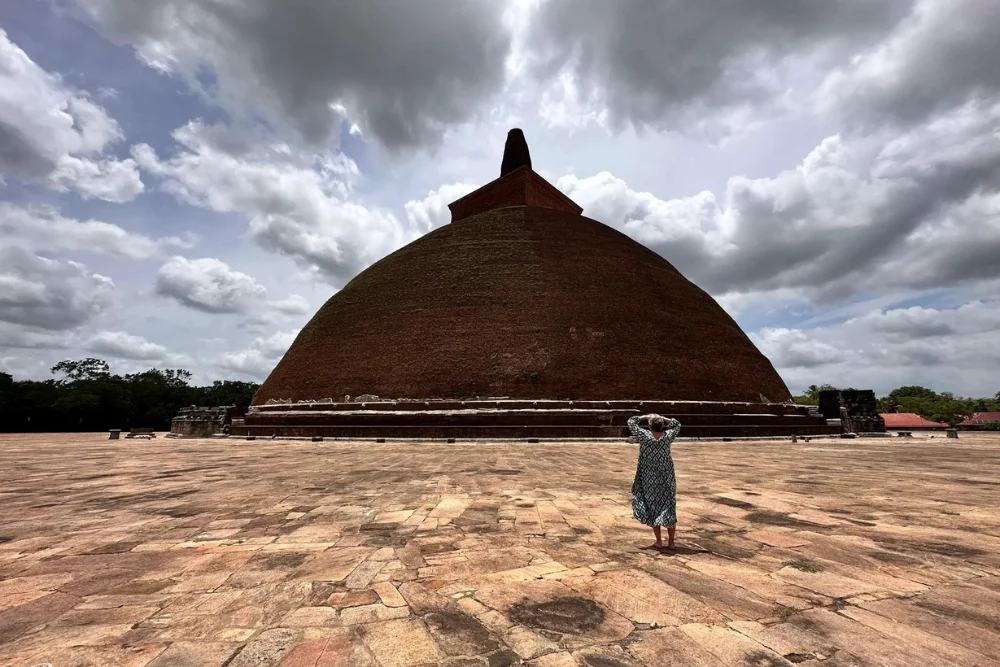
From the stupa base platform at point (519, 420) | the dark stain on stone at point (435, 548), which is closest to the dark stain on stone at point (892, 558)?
the dark stain on stone at point (435, 548)

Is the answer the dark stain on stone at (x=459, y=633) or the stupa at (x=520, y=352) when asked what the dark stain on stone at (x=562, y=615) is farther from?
the stupa at (x=520, y=352)

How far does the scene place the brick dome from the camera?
21.3 m

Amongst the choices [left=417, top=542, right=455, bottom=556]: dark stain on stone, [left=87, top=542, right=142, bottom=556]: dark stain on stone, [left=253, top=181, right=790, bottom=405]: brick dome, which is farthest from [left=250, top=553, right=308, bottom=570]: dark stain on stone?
[left=253, top=181, right=790, bottom=405]: brick dome

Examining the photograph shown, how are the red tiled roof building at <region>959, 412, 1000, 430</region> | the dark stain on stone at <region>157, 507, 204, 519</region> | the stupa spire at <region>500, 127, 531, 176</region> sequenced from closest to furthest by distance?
1. the dark stain on stone at <region>157, 507, 204, 519</region>
2. the stupa spire at <region>500, 127, 531, 176</region>
3. the red tiled roof building at <region>959, 412, 1000, 430</region>

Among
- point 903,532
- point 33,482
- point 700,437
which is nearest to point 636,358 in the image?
point 700,437

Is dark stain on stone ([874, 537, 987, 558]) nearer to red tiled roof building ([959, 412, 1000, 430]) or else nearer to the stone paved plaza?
the stone paved plaza

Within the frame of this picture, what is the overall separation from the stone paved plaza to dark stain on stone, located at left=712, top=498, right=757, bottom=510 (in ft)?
0.12

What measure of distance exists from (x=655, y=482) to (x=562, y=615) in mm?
1870

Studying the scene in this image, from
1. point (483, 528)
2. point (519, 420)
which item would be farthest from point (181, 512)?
point (519, 420)

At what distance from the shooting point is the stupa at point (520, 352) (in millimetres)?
20156

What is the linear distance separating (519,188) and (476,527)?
108 feet

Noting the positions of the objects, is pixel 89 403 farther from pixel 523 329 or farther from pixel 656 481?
pixel 656 481

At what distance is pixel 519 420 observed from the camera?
19.4 metres

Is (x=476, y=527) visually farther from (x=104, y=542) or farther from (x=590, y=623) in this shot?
(x=104, y=542)
